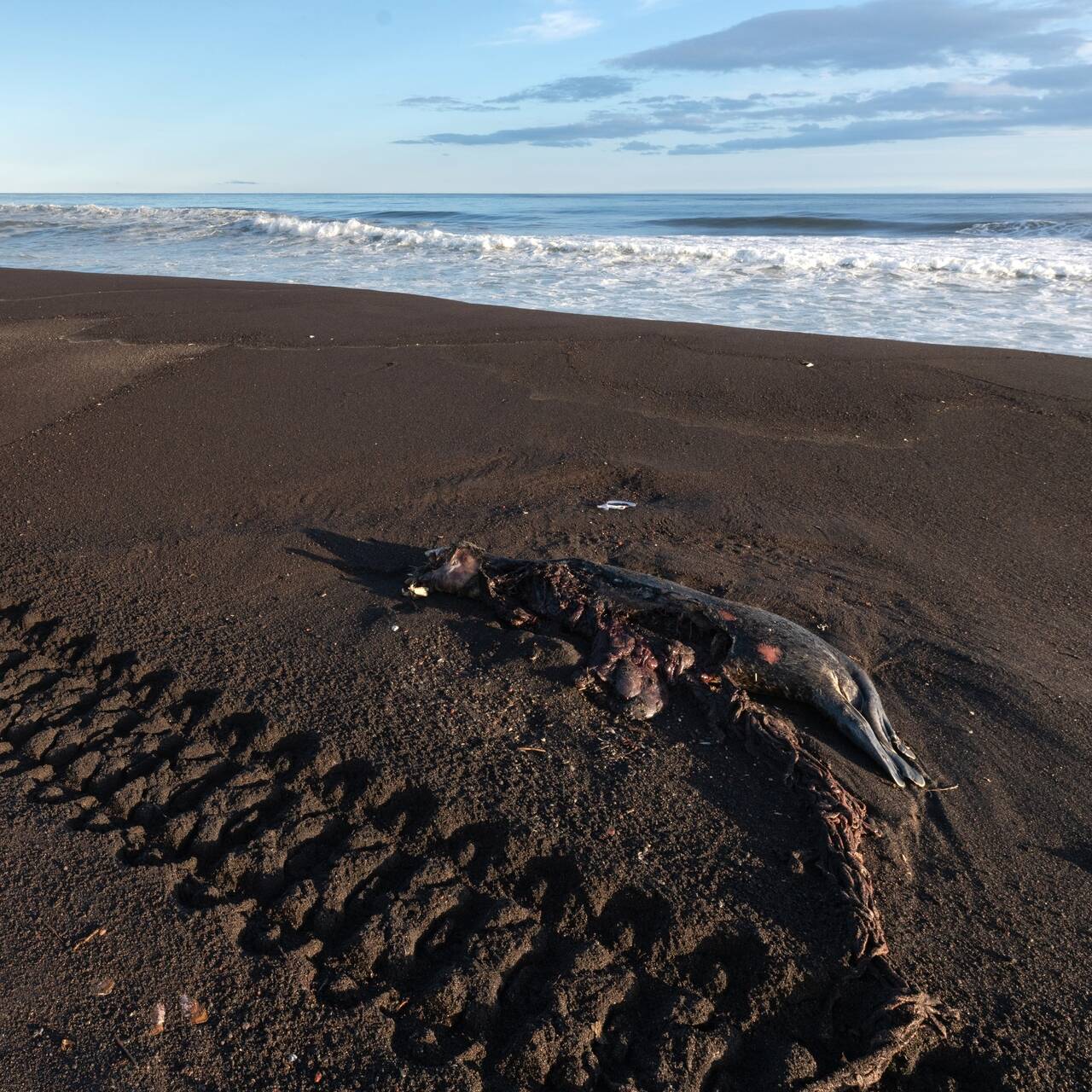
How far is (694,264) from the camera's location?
1500cm

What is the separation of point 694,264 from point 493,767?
44.9 feet

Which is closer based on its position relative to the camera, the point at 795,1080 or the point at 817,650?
the point at 795,1080

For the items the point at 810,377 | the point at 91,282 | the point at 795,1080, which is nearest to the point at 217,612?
the point at 795,1080

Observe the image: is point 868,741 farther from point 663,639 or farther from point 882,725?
point 663,639

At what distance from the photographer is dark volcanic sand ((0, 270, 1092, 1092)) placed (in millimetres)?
2004

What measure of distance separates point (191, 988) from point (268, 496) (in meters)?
3.16

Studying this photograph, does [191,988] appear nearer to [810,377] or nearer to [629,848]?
[629,848]

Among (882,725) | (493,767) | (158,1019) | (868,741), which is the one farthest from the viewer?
(882,725)

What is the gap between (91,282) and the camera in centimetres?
1234

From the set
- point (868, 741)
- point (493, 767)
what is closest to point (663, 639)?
point (868, 741)

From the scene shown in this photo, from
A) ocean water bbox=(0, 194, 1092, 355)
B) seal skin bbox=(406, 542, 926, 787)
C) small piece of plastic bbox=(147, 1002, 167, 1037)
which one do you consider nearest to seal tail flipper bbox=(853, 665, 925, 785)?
seal skin bbox=(406, 542, 926, 787)

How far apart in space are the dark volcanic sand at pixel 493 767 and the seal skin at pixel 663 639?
0.11 meters

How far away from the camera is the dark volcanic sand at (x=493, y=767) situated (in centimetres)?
200

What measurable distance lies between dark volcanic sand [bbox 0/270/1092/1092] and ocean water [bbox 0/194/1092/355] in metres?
5.02
